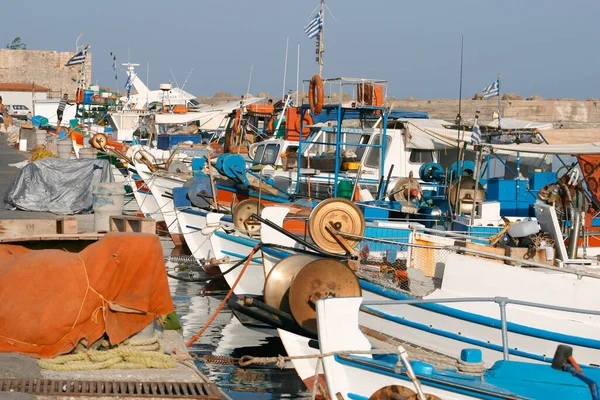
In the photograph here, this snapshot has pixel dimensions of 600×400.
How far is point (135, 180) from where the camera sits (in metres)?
21.8

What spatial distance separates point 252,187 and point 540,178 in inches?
203

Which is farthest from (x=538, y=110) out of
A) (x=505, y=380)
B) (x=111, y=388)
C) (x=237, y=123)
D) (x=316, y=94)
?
(x=111, y=388)

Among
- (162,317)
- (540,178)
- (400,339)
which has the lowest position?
(400,339)

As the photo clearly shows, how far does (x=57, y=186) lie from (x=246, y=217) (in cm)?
694

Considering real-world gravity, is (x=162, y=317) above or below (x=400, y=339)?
above

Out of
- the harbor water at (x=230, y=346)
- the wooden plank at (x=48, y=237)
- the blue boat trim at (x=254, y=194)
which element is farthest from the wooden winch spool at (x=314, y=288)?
the blue boat trim at (x=254, y=194)

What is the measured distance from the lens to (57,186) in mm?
19062

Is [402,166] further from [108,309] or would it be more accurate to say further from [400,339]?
[108,309]

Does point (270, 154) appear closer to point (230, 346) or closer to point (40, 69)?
point (230, 346)

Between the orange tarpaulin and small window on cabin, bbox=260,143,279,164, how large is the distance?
12.4m

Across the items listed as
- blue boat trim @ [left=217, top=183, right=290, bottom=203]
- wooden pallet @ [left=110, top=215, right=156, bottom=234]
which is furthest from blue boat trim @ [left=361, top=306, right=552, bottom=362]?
blue boat trim @ [left=217, top=183, right=290, bottom=203]

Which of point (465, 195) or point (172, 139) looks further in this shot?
point (172, 139)

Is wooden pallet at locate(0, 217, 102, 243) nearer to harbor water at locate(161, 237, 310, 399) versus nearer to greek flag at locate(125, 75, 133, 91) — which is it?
harbor water at locate(161, 237, 310, 399)

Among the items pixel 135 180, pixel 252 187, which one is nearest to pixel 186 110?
pixel 135 180
